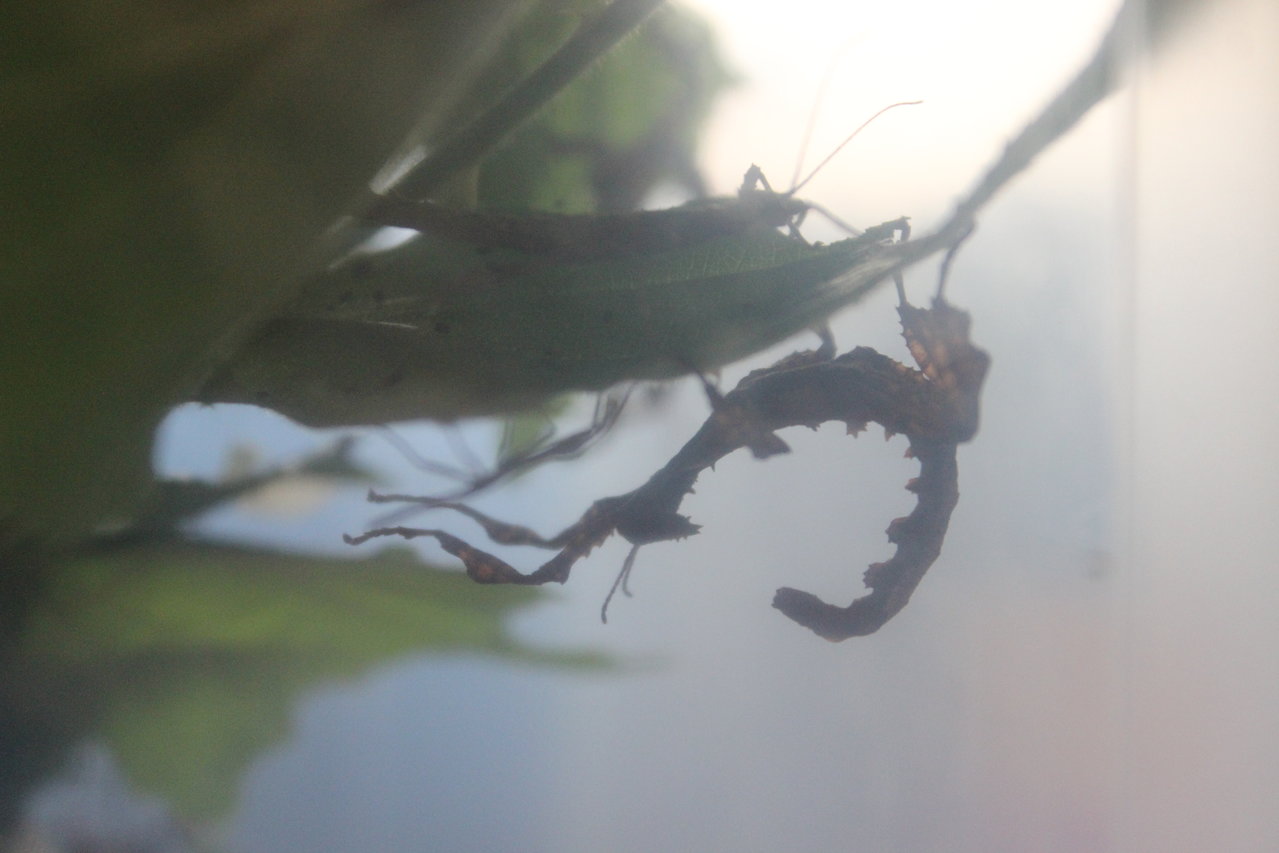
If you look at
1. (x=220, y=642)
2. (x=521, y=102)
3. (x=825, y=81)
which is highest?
(x=825, y=81)

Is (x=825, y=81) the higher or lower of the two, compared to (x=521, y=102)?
higher

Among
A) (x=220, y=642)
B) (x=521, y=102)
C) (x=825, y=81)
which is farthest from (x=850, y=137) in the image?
(x=220, y=642)

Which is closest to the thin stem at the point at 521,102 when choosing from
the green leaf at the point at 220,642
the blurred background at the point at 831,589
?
the blurred background at the point at 831,589

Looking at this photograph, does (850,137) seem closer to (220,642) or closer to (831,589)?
(831,589)

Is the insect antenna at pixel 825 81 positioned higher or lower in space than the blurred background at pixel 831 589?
higher

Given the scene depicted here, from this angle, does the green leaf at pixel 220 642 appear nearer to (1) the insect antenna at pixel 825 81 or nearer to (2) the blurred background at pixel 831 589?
(2) the blurred background at pixel 831 589

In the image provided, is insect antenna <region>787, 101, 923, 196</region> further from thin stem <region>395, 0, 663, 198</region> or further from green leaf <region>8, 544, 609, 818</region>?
green leaf <region>8, 544, 609, 818</region>

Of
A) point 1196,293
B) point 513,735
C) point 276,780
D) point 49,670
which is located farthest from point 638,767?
point 1196,293

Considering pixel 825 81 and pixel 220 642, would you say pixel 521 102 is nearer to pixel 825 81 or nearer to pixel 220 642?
pixel 825 81
